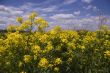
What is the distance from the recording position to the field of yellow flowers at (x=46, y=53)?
7.38 meters

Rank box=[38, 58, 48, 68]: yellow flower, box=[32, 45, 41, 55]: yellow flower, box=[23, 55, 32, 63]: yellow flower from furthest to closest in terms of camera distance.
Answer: box=[32, 45, 41, 55]: yellow flower < box=[23, 55, 32, 63]: yellow flower < box=[38, 58, 48, 68]: yellow flower

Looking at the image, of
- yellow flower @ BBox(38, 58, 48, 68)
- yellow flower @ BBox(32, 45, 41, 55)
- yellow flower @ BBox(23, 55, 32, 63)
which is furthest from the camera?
yellow flower @ BBox(32, 45, 41, 55)

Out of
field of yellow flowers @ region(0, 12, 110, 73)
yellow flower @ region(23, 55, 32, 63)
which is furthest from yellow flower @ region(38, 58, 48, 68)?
yellow flower @ region(23, 55, 32, 63)

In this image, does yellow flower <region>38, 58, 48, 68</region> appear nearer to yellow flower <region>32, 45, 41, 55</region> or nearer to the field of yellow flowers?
the field of yellow flowers

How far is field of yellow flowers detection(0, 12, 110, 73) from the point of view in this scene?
7.38 m

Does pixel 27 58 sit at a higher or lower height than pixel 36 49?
lower

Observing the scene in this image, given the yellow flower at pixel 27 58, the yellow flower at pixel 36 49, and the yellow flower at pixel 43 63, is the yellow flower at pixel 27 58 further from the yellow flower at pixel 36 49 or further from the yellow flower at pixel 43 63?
the yellow flower at pixel 43 63

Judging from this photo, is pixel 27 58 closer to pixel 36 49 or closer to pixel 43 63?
pixel 36 49

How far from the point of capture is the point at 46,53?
7523 millimetres

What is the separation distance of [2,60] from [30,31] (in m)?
1.08

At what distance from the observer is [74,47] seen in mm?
8133

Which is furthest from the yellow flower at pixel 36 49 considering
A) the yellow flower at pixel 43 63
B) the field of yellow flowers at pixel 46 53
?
the yellow flower at pixel 43 63

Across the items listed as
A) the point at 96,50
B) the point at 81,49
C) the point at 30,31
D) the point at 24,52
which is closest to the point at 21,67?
the point at 24,52

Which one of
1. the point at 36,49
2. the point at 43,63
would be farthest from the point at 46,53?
the point at 43,63
